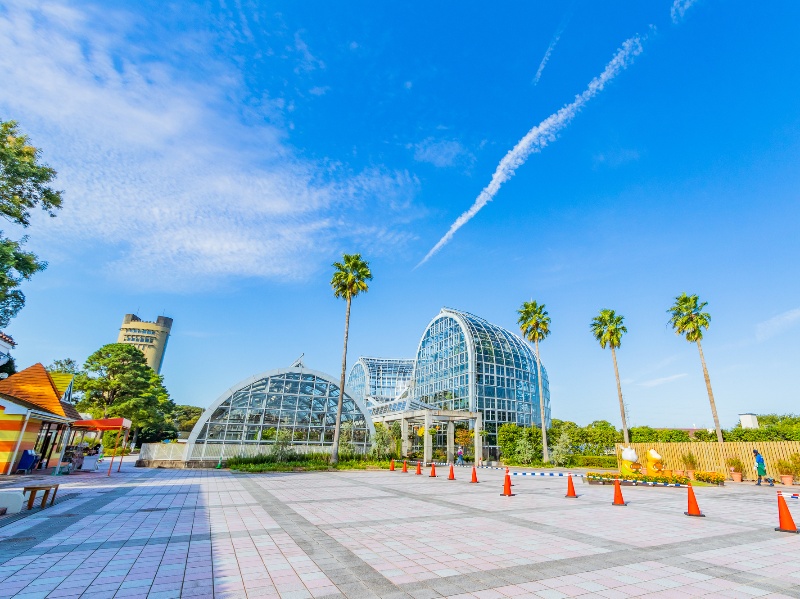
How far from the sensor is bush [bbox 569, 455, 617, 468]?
33438 mm

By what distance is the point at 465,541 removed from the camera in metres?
7.34

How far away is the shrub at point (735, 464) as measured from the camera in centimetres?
2420

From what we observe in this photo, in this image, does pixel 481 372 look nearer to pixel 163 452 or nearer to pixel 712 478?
pixel 712 478

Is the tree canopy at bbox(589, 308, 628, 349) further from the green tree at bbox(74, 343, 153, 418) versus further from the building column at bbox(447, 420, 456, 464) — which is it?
the green tree at bbox(74, 343, 153, 418)

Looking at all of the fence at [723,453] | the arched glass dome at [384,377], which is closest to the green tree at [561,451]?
the fence at [723,453]

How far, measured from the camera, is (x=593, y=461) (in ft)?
112

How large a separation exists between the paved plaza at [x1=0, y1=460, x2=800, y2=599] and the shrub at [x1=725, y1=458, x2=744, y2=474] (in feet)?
50.5

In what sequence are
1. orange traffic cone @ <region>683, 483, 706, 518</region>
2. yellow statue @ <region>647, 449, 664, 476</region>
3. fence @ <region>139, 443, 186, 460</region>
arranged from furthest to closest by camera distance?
1. fence @ <region>139, 443, 186, 460</region>
2. yellow statue @ <region>647, 449, 664, 476</region>
3. orange traffic cone @ <region>683, 483, 706, 518</region>

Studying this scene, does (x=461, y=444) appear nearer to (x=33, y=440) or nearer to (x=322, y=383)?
(x=322, y=383)

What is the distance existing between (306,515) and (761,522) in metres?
11.6

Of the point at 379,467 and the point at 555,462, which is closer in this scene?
the point at 379,467

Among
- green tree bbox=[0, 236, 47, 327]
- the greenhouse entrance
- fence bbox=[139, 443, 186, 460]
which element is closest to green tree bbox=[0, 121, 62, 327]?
green tree bbox=[0, 236, 47, 327]

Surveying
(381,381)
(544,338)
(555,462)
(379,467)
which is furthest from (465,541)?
(381,381)

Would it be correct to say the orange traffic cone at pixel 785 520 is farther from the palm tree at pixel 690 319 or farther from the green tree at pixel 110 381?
the green tree at pixel 110 381
